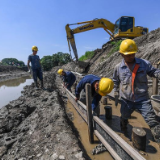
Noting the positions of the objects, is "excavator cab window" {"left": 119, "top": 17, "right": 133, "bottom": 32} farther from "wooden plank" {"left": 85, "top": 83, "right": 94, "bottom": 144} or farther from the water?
"wooden plank" {"left": 85, "top": 83, "right": 94, "bottom": 144}

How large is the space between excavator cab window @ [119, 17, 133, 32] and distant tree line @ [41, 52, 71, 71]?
18.1 m

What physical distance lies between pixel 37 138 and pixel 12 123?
1.24 meters

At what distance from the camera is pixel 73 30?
488 inches

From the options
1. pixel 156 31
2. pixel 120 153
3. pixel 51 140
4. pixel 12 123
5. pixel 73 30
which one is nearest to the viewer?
pixel 120 153

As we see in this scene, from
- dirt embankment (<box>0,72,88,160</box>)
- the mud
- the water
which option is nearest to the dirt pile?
the mud

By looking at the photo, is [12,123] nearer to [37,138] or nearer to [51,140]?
[37,138]

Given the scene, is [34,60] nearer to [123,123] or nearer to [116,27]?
[123,123]

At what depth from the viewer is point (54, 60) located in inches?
1168

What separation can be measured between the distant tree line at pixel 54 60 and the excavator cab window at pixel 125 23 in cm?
1814

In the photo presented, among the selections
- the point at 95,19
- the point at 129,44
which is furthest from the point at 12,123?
the point at 95,19

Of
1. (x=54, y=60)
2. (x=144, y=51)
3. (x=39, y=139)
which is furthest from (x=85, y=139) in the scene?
(x=54, y=60)

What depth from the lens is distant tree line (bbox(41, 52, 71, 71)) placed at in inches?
1152

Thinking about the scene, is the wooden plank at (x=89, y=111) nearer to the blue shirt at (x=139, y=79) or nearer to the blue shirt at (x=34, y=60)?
the blue shirt at (x=139, y=79)

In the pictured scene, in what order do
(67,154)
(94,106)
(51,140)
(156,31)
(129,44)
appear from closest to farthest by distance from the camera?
(67,154)
(129,44)
(51,140)
(94,106)
(156,31)
